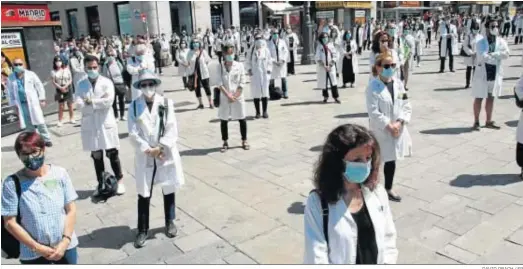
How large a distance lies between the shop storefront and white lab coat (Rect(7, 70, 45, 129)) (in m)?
2.41

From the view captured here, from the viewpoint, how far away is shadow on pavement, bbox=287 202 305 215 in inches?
207

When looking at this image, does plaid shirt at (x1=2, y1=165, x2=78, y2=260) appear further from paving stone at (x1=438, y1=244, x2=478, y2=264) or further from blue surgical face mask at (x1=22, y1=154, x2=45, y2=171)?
paving stone at (x1=438, y1=244, x2=478, y2=264)

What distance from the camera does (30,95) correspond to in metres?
8.33

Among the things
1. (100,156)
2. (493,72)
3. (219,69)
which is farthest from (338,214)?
(493,72)

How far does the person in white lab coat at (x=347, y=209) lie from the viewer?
2234 mm

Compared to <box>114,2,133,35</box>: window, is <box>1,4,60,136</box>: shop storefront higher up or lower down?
lower down

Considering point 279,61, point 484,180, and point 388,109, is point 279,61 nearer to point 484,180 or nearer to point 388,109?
point 484,180

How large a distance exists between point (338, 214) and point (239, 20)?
33971 mm

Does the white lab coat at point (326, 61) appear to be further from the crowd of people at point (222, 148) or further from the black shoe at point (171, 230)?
the black shoe at point (171, 230)

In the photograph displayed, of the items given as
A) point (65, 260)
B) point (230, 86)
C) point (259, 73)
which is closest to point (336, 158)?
point (65, 260)

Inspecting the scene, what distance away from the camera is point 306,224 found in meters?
2.28

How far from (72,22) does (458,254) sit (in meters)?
43.1

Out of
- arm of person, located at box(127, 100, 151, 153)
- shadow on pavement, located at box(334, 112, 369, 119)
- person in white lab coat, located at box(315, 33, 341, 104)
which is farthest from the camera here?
person in white lab coat, located at box(315, 33, 341, 104)

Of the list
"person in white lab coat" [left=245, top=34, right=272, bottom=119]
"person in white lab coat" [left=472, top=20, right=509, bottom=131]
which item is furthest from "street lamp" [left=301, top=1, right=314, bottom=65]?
"person in white lab coat" [left=472, top=20, right=509, bottom=131]
